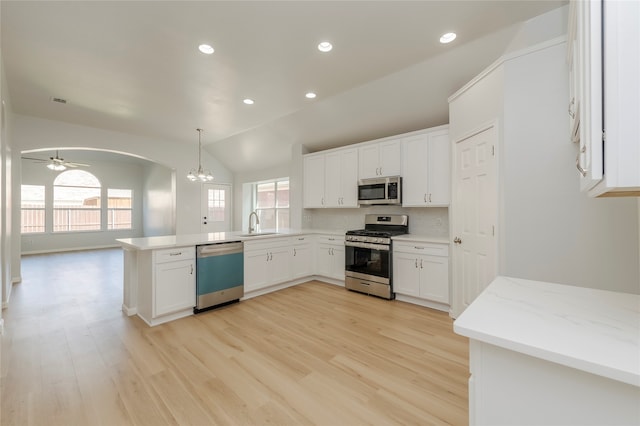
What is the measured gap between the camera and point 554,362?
0.76 metres

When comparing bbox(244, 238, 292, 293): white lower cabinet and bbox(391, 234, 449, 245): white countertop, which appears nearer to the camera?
bbox(391, 234, 449, 245): white countertop

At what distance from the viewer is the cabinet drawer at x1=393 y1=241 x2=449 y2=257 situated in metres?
3.44

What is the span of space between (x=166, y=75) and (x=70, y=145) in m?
3.35

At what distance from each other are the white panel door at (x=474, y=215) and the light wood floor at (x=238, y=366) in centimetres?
57

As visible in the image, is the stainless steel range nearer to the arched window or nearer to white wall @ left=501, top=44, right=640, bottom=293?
white wall @ left=501, top=44, right=640, bottom=293

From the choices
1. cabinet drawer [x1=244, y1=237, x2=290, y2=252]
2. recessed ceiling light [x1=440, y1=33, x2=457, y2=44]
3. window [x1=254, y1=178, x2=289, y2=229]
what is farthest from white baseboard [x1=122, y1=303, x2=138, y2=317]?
recessed ceiling light [x1=440, y1=33, x2=457, y2=44]

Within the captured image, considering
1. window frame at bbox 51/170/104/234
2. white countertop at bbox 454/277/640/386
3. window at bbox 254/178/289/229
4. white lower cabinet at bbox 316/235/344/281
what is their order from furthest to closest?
window frame at bbox 51/170/104/234, window at bbox 254/178/289/229, white lower cabinet at bbox 316/235/344/281, white countertop at bbox 454/277/640/386

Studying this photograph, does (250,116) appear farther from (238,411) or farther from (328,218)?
(238,411)

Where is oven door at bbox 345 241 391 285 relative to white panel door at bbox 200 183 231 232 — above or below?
below

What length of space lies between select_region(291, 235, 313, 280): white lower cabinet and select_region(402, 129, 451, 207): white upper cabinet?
5.90ft

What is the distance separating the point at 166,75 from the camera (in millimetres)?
3297

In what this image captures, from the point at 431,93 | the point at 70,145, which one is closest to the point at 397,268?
the point at 431,93

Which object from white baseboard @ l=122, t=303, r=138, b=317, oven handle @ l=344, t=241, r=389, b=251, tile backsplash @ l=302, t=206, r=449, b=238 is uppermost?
tile backsplash @ l=302, t=206, r=449, b=238

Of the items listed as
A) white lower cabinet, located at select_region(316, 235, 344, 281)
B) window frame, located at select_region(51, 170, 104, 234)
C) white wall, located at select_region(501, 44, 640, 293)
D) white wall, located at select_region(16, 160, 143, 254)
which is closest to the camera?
white wall, located at select_region(501, 44, 640, 293)
